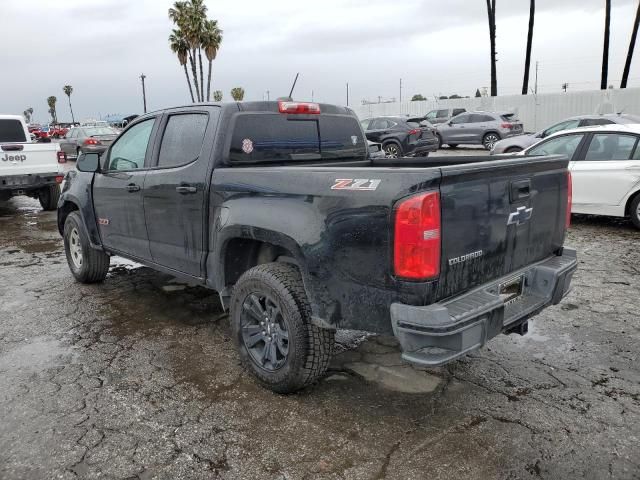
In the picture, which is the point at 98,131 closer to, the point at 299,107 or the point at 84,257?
the point at 84,257

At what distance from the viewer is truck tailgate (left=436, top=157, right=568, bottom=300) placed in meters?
2.70

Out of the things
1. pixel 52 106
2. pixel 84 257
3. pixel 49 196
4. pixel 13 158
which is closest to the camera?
pixel 84 257

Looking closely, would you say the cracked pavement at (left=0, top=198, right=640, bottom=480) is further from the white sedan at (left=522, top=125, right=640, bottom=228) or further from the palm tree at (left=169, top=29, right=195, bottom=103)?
the palm tree at (left=169, top=29, right=195, bottom=103)

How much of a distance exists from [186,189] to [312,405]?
1818 millimetres

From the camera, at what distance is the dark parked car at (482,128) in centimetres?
2064

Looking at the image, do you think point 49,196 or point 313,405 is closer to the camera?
point 313,405

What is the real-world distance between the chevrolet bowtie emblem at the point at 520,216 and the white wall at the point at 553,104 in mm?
→ 25707

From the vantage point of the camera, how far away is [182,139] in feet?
13.7

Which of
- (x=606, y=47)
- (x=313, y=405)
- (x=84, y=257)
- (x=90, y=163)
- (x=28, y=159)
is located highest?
(x=606, y=47)

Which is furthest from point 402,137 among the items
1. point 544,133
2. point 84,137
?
point 84,137

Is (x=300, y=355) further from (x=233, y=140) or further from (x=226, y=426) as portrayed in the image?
(x=233, y=140)

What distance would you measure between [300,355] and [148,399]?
1.07 m

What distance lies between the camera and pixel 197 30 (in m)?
39.9

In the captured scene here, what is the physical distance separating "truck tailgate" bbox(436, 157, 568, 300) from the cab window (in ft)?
9.73
